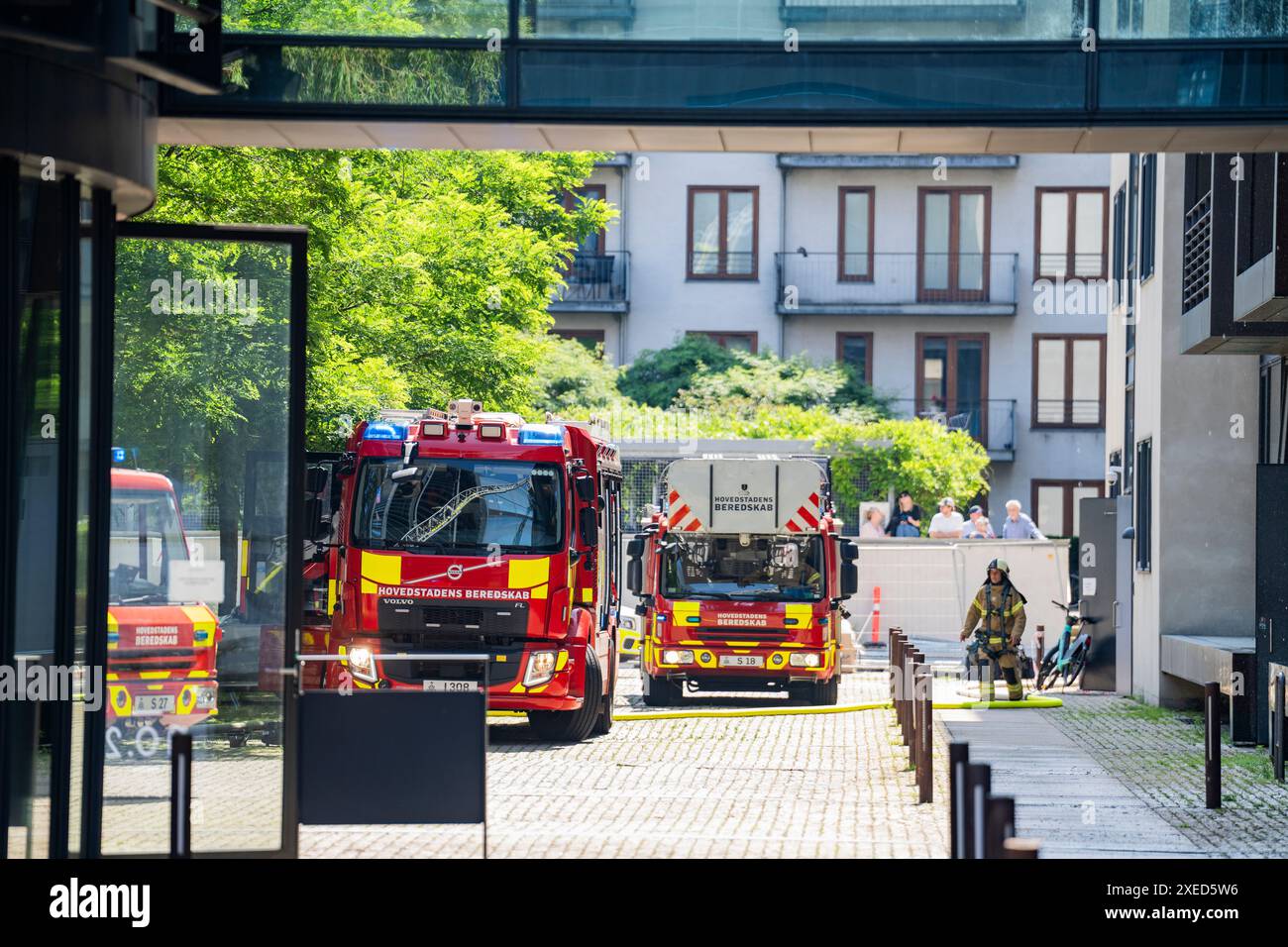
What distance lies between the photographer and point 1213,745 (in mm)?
14180

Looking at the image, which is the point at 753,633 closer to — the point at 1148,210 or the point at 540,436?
the point at 540,436

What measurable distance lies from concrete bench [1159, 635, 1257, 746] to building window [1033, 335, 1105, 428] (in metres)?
27.8

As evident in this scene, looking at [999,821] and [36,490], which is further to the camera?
[36,490]

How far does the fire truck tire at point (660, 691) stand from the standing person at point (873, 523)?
14.1m

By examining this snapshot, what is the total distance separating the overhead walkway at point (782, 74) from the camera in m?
10.1

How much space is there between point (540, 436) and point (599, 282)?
→ 31820 mm

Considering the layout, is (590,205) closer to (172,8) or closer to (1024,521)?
(1024,521)

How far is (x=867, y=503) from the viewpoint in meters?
39.3

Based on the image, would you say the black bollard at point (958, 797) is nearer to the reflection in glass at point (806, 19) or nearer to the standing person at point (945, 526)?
the reflection in glass at point (806, 19)

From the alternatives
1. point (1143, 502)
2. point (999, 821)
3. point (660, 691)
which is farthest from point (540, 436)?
point (999, 821)

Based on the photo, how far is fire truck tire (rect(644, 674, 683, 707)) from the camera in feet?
77.4

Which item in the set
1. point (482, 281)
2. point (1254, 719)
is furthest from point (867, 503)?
point (1254, 719)

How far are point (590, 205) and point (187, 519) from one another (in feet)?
66.4

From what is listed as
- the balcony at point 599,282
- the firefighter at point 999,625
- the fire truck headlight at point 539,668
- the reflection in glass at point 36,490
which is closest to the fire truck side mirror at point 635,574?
the firefighter at point 999,625
